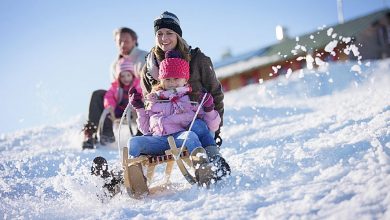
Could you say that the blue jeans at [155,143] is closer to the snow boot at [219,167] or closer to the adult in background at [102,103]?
the snow boot at [219,167]

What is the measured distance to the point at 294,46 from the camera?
28.8 m

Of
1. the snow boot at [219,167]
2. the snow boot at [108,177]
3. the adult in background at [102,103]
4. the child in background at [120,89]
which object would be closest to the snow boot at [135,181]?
the snow boot at [108,177]

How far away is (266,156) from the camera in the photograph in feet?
12.0

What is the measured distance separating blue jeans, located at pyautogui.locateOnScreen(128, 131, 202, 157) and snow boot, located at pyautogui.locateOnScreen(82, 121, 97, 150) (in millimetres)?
3637

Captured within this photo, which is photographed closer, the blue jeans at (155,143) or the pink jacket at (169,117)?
the blue jeans at (155,143)

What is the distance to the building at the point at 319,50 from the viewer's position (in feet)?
85.2

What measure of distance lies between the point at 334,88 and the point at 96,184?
10524mm

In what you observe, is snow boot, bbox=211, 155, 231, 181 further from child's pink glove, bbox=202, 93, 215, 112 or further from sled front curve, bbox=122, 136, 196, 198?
child's pink glove, bbox=202, 93, 215, 112

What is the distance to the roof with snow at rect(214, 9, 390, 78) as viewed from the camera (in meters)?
26.1

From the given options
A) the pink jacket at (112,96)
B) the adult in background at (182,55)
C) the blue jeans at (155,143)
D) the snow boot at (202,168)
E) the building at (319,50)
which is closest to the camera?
the snow boot at (202,168)

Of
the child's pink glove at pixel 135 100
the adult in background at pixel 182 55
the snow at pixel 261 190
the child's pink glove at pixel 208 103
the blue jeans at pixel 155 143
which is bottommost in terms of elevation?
the snow at pixel 261 190

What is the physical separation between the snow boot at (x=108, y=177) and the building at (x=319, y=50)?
77.1 feet

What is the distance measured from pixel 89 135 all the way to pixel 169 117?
12.2 ft

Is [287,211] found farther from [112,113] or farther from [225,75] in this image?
[225,75]
